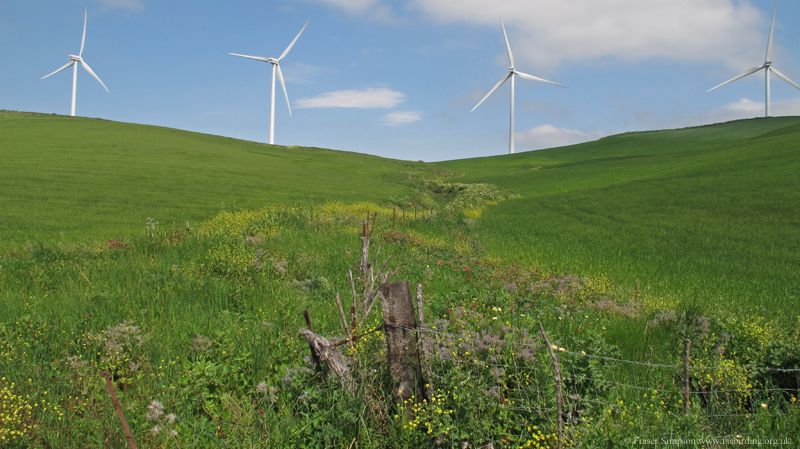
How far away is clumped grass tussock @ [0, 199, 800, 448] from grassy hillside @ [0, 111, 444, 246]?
1113cm

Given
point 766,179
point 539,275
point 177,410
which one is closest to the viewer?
point 177,410

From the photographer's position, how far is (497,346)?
14.7ft

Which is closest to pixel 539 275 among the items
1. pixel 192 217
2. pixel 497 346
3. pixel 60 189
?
pixel 497 346

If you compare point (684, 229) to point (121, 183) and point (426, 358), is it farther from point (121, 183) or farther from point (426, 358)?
point (121, 183)

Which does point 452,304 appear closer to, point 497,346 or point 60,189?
point 497,346

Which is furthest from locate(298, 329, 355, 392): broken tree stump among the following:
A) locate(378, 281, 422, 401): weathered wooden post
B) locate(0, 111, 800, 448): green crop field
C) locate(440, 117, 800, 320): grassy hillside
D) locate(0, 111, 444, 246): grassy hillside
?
locate(0, 111, 444, 246): grassy hillside

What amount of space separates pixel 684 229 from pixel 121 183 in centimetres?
3394

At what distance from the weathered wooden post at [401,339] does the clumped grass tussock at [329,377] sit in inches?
5.3

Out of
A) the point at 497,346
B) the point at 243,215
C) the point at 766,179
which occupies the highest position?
→ the point at 766,179

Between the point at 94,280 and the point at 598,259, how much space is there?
14.5m

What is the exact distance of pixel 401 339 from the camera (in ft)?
12.8

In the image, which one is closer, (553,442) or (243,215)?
(553,442)

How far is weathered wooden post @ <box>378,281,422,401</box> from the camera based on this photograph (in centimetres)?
388

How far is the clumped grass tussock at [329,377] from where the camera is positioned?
386 centimetres
